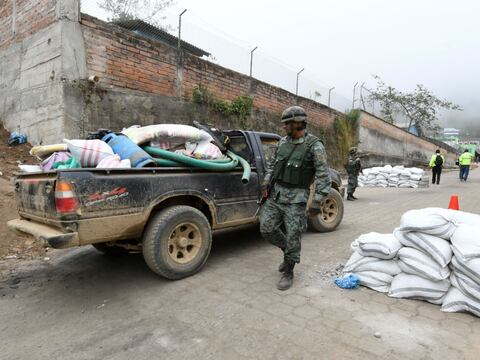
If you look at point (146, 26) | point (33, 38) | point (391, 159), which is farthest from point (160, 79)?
point (391, 159)

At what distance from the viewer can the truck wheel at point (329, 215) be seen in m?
5.41

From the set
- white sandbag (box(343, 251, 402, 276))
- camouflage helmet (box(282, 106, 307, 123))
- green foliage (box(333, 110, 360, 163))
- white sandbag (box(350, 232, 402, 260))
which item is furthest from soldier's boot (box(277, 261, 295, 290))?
green foliage (box(333, 110, 360, 163))

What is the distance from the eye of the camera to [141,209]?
3.26m

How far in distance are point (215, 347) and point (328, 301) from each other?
3.84 ft

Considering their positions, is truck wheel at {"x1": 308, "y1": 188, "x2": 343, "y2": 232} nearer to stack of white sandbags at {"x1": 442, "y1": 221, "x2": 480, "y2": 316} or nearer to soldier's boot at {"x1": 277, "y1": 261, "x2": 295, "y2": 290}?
soldier's boot at {"x1": 277, "y1": 261, "x2": 295, "y2": 290}

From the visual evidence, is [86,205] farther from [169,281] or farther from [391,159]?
[391,159]

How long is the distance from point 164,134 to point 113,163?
0.83m

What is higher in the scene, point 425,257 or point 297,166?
point 297,166

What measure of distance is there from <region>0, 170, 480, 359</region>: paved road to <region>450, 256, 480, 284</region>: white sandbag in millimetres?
340

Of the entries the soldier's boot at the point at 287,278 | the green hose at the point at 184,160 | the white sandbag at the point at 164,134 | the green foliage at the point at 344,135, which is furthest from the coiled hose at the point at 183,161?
the green foliage at the point at 344,135

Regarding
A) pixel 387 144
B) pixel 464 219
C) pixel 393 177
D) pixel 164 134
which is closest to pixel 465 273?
pixel 464 219

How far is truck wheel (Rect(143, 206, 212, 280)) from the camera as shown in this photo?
3.30 meters

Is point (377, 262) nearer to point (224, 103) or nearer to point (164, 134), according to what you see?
point (164, 134)

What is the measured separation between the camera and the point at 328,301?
299 cm
